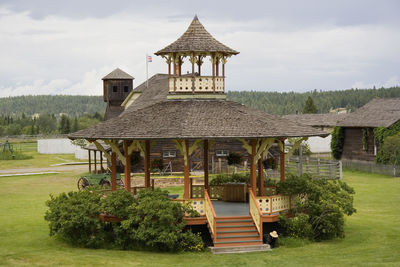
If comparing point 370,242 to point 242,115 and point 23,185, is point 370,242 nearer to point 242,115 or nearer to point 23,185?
point 242,115

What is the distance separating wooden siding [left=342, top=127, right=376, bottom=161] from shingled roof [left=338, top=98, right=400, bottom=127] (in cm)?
90

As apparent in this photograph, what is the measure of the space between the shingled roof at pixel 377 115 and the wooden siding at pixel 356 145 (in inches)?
35.5

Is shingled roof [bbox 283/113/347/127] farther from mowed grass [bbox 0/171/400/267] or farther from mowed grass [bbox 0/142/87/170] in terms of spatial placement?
mowed grass [bbox 0/171/400/267]

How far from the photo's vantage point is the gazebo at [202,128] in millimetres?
22469

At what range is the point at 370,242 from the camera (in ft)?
76.4

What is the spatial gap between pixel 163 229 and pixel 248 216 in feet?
11.5

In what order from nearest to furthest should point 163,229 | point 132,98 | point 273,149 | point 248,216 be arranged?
point 163,229
point 248,216
point 273,149
point 132,98

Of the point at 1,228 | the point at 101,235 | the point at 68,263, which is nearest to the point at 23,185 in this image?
the point at 1,228

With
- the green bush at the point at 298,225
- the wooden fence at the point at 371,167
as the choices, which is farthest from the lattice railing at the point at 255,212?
the wooden fence at the point at 371,167

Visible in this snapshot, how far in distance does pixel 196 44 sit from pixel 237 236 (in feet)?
26.2

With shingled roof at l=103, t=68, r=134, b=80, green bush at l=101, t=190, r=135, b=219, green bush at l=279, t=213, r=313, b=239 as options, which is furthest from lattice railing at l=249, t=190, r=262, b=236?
shingled roof at l=103, t=68, r=134, b=80

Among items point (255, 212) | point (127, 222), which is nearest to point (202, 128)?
point (255, 212)

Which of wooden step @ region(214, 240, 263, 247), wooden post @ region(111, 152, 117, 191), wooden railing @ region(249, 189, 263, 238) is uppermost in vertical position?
wooden post @ region(111, 152, 117, 191)

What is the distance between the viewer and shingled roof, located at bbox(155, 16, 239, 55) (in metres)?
25.2
